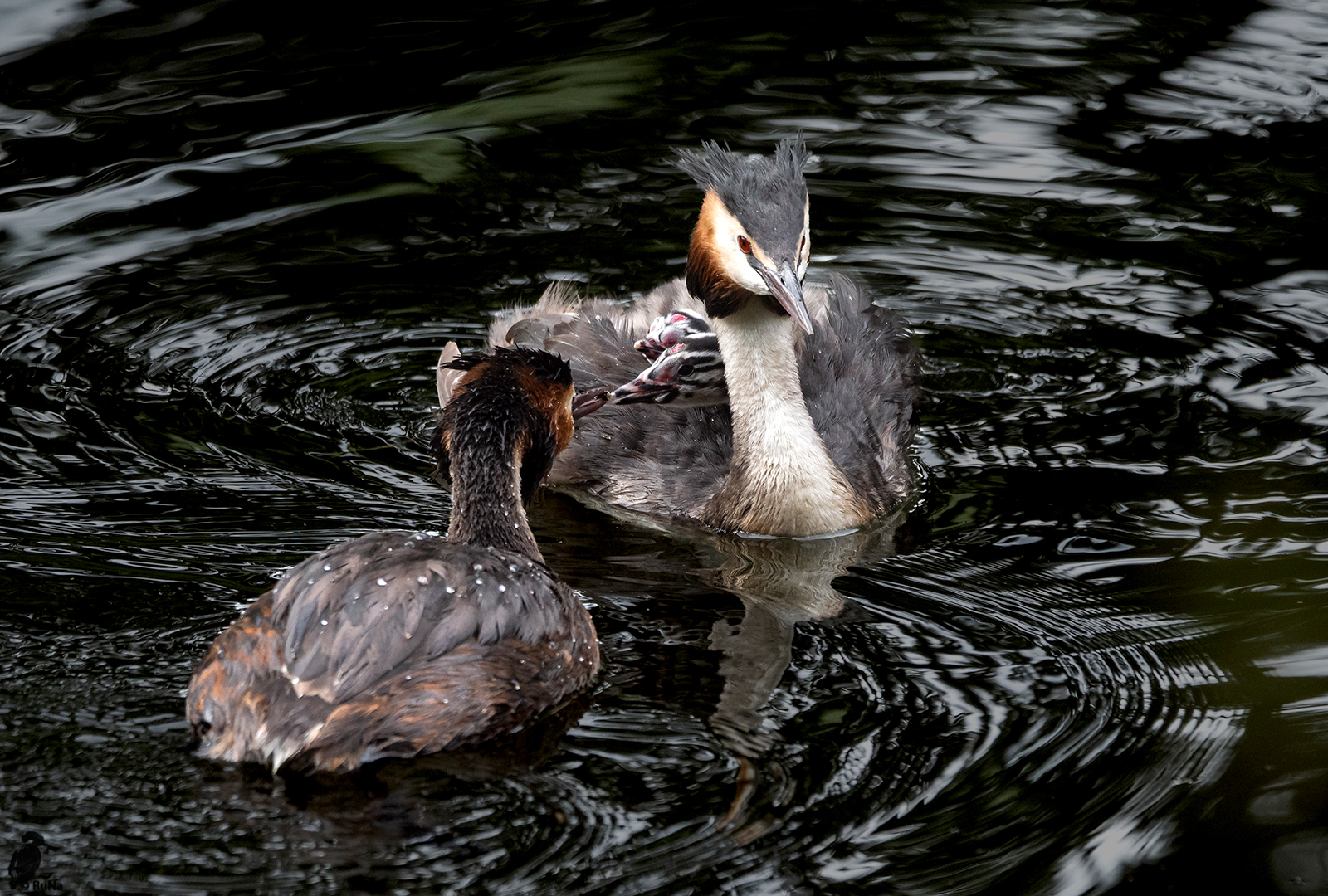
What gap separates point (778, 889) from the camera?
4.36 m

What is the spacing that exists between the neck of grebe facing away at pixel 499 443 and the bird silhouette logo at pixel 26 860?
182 centimetres

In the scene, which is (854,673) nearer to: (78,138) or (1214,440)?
(1214,440)

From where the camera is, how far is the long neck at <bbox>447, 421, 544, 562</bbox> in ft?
19.3

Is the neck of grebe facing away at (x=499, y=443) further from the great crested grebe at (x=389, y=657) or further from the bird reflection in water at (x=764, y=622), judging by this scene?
the bird reflection in water at (x=764, y=622)

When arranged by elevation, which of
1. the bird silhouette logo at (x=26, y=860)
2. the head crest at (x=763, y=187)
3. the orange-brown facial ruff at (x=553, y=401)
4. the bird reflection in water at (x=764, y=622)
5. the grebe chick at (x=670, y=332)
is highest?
the head crest at (x=763, y=187)

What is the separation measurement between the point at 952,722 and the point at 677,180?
5058 mm

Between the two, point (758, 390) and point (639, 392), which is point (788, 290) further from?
point (639, 392)

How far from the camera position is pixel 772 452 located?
6965mm

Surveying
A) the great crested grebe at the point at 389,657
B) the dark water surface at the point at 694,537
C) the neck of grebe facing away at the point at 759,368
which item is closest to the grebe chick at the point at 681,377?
the neck of grebe facing away at the point at 759,368

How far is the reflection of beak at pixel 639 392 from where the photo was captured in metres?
7.25

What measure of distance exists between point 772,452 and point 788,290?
81cm

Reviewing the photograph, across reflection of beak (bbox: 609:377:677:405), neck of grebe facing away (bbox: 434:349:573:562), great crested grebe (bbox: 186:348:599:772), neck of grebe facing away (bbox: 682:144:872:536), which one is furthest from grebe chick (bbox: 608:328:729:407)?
great crested grebe (bbox: 186:348:599:772)

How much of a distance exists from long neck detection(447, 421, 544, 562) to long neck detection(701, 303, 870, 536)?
1.22m

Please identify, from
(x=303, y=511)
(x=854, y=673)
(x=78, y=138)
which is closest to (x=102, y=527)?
(x=303, y=511)
